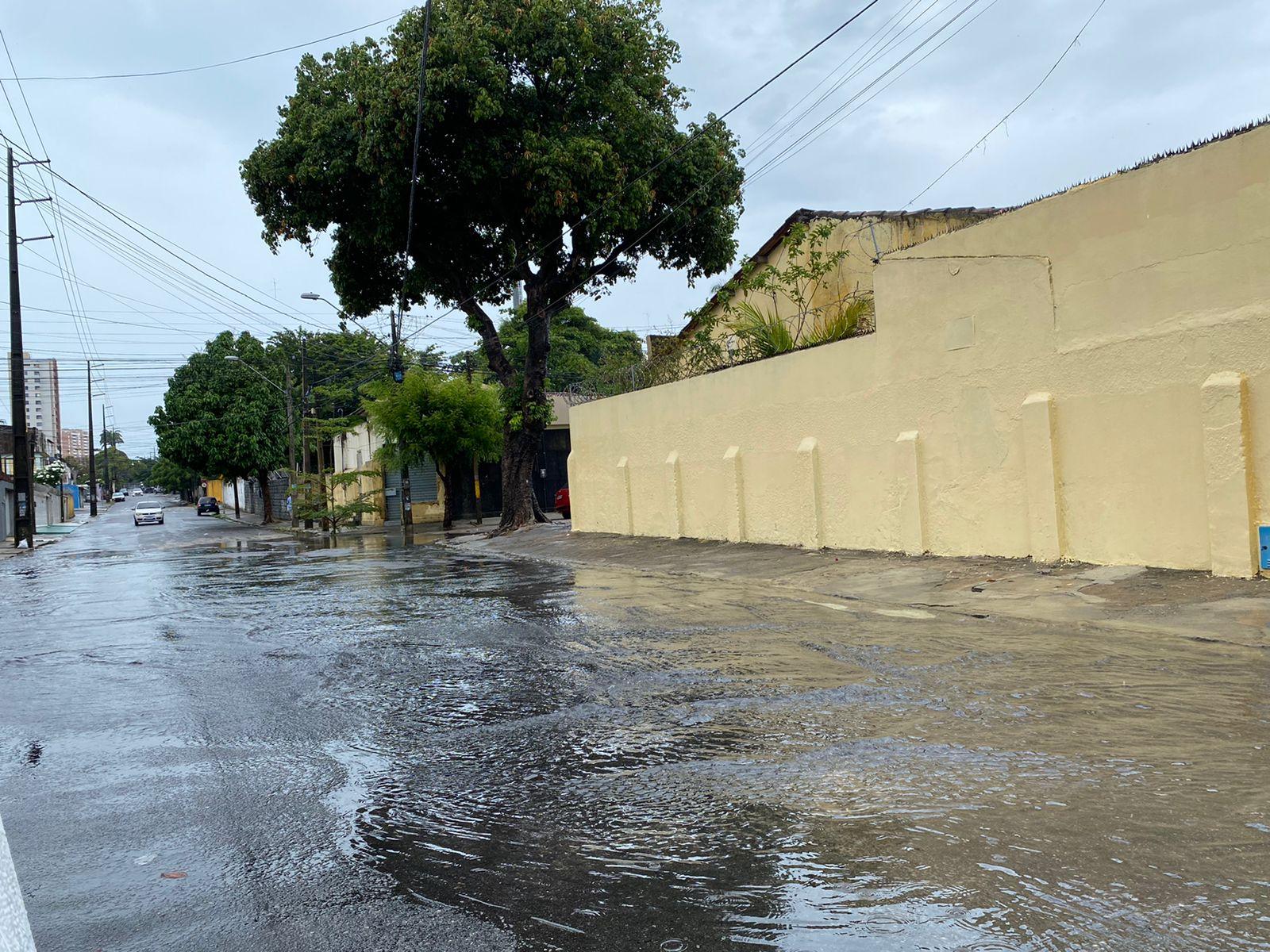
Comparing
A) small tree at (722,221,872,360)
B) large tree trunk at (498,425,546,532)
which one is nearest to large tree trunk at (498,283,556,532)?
large tree trunk at (498,425,546,532)

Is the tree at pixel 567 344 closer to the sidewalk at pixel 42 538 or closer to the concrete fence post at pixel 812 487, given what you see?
the sidewalk at pixel 42 538

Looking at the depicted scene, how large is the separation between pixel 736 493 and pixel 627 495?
222 inches

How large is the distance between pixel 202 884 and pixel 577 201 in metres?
23.4

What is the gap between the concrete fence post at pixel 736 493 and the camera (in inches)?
773

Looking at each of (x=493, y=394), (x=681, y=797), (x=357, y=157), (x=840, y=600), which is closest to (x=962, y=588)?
(x=840, y=600)

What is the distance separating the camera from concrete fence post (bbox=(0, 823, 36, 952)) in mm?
1701

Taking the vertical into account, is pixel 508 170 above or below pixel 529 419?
above

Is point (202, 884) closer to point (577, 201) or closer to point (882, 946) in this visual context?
point (882, 946)

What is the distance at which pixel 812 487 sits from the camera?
677 inches

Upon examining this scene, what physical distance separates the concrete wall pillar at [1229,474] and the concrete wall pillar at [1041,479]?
80.4 inches

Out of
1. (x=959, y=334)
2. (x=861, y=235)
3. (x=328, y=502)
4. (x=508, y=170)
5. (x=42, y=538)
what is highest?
(x=508, y=170)

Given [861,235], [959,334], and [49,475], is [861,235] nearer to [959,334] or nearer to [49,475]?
[959,334]

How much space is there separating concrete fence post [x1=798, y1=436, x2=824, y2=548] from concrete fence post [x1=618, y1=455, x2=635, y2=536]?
7792 mm

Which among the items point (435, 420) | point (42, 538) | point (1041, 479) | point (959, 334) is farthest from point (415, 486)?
point (1041, 479)
